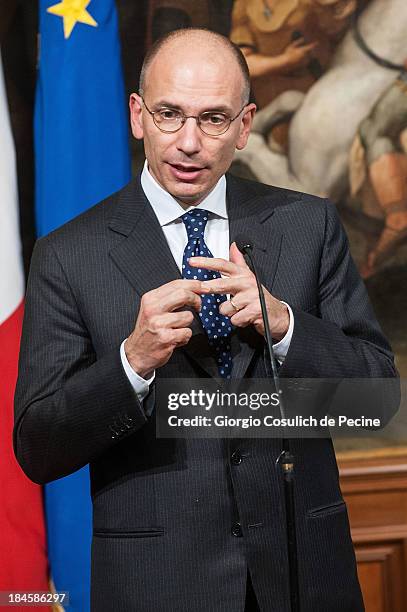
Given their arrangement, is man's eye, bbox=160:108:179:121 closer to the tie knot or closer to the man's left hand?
the tie knot

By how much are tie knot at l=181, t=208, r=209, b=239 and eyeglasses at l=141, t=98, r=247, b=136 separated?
17 centimetres

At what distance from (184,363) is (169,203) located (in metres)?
0.38

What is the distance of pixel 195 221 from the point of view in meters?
2.04

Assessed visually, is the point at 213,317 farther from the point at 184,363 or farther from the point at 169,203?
the point at 169,203

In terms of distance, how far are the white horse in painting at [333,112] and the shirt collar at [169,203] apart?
1911mm

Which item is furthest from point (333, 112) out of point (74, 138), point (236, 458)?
point (236, 458)

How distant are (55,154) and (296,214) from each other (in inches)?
49.9

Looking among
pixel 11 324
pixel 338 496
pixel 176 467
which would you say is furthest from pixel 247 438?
pixel 11 324

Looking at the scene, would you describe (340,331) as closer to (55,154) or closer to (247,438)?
(247,438)

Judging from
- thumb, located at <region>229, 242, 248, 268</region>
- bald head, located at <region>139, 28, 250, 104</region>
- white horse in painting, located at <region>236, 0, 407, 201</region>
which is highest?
white horse in painting, located at <region>236, 0, 407, 201</region>

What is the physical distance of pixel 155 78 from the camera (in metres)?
2.03

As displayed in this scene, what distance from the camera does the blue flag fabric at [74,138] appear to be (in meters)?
3.12

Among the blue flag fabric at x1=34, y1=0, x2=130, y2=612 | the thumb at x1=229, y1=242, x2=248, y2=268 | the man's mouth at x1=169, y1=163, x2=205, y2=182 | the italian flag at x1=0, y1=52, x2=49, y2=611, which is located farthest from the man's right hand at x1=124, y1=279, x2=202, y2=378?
the blue flag fabric at x1=34, y1=0, x2=130, y2=612

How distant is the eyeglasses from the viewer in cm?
198
